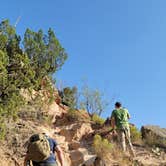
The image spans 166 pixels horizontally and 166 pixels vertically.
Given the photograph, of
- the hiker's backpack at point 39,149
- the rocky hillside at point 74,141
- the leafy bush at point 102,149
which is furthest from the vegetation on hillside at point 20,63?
the hiker's backpack at point 39,149

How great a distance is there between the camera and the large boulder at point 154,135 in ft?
50.6

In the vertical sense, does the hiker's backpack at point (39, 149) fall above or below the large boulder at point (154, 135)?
below

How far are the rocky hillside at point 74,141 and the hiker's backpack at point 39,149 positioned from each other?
497 centimetres

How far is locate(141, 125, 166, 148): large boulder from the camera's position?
1542cm

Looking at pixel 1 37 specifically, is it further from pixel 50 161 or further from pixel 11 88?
pixel 50 161

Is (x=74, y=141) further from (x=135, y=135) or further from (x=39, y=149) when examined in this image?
(x=39, y=149)

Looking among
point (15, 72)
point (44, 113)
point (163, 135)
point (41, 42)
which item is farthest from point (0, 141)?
point (163, 135)

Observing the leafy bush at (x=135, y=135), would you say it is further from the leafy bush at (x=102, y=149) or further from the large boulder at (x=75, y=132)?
the leafy bush at (x=102, y=149)

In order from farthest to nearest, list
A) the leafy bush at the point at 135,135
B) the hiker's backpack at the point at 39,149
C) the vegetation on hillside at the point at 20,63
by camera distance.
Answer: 1. the leafy bush at the point at 135,135
2. the vegetation on hillside at the point at 20,63
3. the hiker's backpack at the point at 39,149

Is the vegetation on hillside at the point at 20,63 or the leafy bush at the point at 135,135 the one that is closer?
the vegetation on hillside at the point at 20,63

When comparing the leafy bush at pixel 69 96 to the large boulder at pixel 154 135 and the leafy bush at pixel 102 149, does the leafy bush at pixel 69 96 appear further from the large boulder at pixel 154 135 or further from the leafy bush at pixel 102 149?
the leafy bush at pixel 102 149

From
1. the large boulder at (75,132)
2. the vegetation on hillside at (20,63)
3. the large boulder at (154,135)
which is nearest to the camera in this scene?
the vegetation on hillside at (20,63)

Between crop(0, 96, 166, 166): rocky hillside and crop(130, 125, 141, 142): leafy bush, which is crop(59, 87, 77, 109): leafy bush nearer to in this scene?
crop(0, 96, 166, 166): rocky hillside

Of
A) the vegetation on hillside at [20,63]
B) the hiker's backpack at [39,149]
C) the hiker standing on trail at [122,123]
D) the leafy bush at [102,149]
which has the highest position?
the vegetation on hillside at [20,63]
